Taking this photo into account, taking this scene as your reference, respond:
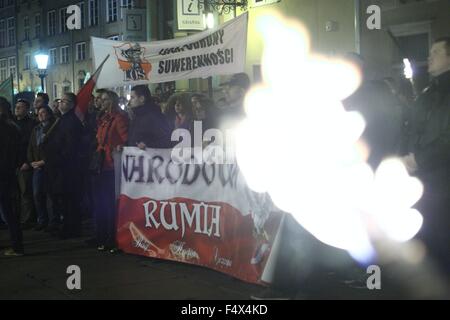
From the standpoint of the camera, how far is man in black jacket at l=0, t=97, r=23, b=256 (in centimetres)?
742

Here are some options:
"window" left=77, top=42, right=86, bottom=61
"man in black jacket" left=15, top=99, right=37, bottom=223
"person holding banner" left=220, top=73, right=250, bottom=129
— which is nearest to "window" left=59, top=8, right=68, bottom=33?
"window" left=77, top=42, right=86, bottom=61

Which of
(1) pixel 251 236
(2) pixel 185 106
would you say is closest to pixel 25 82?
(2) pixel 185 106

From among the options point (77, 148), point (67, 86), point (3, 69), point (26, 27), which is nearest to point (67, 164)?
point (77, 148)

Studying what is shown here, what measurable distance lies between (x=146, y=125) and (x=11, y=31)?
46.4 m

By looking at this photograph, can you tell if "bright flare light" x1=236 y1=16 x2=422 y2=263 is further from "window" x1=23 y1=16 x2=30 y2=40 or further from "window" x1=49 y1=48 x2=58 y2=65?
"window" x1=23 y1=16 x2=30 y2=40

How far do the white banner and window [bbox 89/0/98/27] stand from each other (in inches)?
1194

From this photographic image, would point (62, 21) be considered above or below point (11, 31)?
below

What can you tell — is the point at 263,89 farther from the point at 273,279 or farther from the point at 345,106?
the point at 273,279

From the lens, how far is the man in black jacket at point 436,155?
15.6ft

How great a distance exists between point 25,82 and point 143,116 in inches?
1642

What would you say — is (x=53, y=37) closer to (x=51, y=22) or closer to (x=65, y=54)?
(x=51, y=22)

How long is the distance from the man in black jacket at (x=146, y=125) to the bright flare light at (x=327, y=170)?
70.6 inches

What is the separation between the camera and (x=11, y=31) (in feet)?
163
